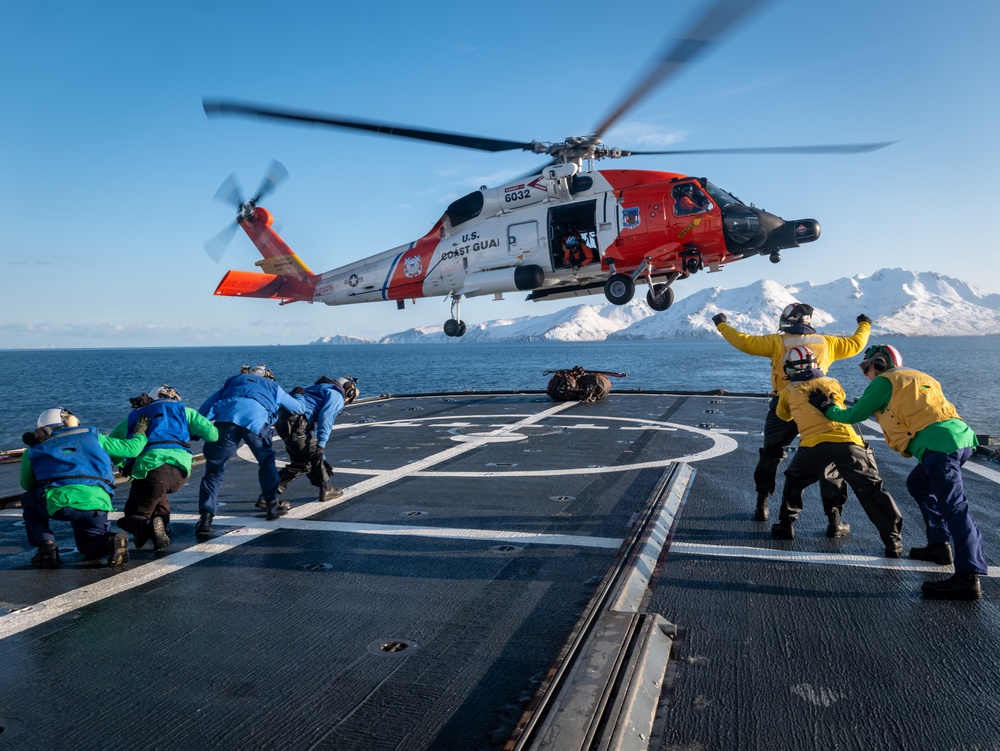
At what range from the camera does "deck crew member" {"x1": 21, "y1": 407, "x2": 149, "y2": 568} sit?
5.73 meters

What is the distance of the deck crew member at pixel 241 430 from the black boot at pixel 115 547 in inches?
33.7

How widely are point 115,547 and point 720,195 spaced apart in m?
14.4

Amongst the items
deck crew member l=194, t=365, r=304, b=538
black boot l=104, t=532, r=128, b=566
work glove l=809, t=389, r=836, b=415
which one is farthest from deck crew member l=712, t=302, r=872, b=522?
black boot l=104, t=532, r=128, b=566

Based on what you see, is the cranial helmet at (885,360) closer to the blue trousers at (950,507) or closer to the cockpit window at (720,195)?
the blue trousers at (950,507)

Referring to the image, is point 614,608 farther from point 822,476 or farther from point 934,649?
point 822,476

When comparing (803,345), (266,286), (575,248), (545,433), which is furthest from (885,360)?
(266,286)

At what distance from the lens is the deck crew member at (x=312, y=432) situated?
7.71 m

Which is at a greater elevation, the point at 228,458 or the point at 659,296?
the point at 659,296

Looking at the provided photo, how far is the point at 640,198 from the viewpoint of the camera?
16.1 m

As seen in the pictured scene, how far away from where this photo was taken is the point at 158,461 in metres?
6.35

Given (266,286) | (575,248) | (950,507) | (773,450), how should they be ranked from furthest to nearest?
(266,286), (575,248), (773,450), (950,507)

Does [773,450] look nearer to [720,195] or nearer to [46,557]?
[46,557]

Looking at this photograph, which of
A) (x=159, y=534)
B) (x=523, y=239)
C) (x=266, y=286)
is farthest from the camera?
(x=266, y=286)

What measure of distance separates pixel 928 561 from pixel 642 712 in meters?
3.76
